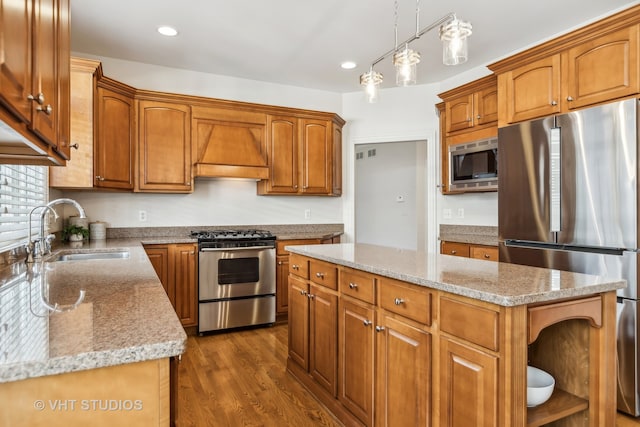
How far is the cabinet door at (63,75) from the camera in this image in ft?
4.53

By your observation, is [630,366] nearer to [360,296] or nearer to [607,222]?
[607,222]

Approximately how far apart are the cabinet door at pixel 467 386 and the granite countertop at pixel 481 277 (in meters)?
0.21

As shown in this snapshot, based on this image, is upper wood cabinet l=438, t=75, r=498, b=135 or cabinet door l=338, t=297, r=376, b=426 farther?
upper wood cabinet l=438, t=75, r=498, b=135

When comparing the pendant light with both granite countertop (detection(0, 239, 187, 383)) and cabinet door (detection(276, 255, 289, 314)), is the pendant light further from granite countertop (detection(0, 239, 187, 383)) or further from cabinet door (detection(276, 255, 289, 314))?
cabinet door (detection(276, 255, 289, 314))

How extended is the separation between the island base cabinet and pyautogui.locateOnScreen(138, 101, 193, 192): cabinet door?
10.5 feet

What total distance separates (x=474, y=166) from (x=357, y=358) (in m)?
2.41

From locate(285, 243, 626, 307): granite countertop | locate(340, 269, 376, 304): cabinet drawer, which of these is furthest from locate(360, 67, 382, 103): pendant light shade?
locate(340, 269, 376, 304): cabinet drawer

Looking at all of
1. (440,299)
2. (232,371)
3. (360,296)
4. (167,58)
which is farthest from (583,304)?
(167,58)

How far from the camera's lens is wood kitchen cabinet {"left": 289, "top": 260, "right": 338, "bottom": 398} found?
222 centimetres

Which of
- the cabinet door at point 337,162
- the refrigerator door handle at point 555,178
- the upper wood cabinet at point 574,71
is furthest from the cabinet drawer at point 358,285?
the cabinet door at point 337,162

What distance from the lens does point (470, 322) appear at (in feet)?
4.49

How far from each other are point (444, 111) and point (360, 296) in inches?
113

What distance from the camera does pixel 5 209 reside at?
2.13 metres

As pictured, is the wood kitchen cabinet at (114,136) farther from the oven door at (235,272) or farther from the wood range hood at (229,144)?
the oven door at (235,272)
